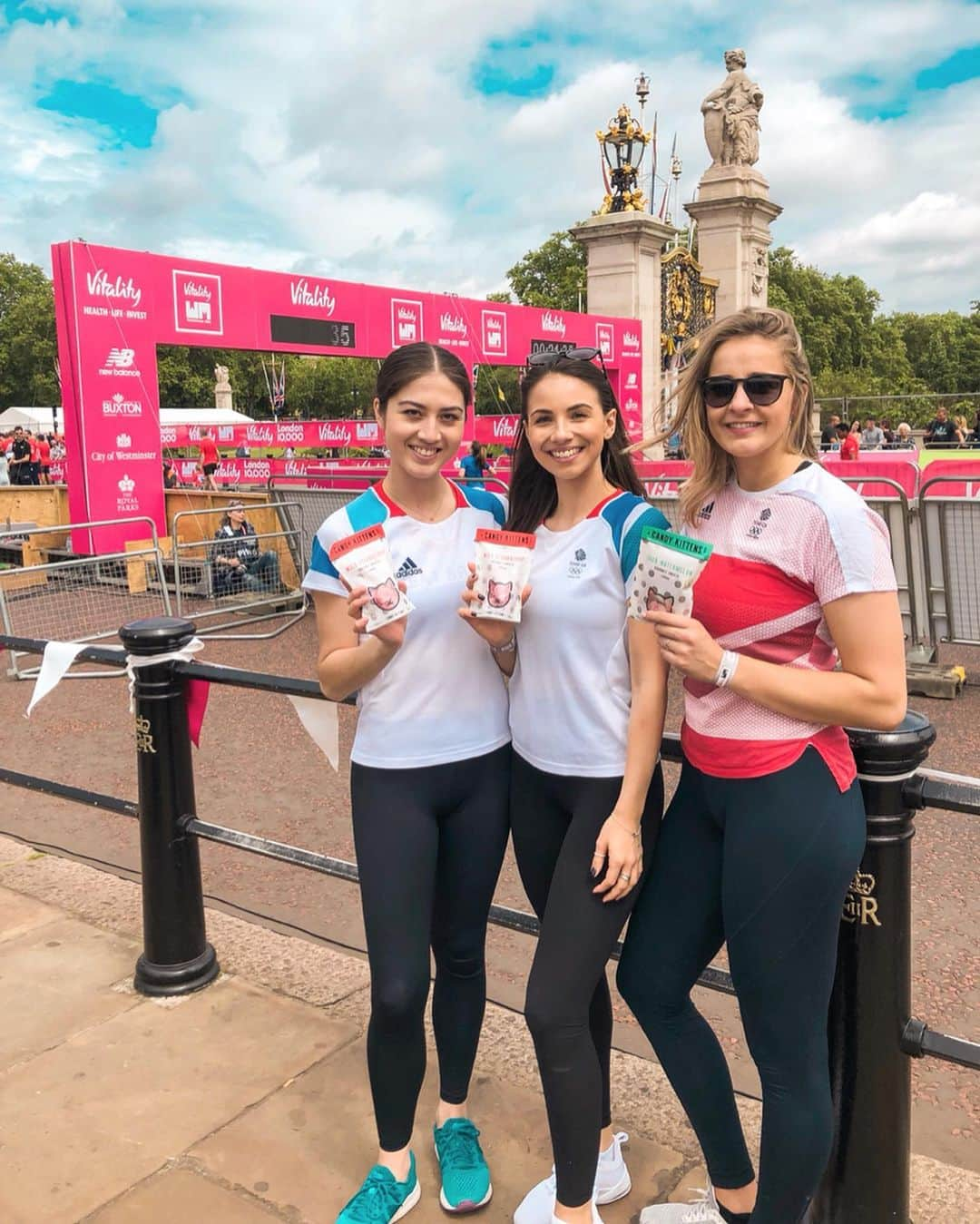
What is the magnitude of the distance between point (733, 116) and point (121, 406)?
22.5m

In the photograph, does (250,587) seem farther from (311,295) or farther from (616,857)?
(616,857)

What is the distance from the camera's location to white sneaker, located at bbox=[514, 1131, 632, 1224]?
2432 millimetres

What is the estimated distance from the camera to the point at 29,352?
221 feet

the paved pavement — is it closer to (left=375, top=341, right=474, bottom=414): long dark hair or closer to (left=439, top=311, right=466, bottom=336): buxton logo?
(left=375, top=341, right=474, bottom=414): long dark hair

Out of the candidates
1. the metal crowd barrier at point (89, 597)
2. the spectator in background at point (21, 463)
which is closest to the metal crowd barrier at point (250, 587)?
the metal crowd barrier at point (89, 597)

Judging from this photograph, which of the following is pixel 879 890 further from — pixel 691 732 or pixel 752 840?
pixel 691 732

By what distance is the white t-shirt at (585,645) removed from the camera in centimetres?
223

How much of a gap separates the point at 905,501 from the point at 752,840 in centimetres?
688

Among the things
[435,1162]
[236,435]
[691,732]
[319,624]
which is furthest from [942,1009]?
[236,435]

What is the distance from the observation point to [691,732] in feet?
7.08

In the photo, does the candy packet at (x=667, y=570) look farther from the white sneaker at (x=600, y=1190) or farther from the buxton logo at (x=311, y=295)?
the buxton logo at (x=311, y=295)

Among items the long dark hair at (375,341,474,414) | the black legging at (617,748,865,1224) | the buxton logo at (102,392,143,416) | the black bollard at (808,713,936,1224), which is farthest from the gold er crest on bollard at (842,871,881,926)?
the buxton logo at (102,392,143,416)

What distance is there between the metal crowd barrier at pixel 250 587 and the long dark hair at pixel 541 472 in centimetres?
836

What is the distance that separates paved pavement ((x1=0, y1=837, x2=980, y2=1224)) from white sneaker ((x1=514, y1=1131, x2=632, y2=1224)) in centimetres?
4
